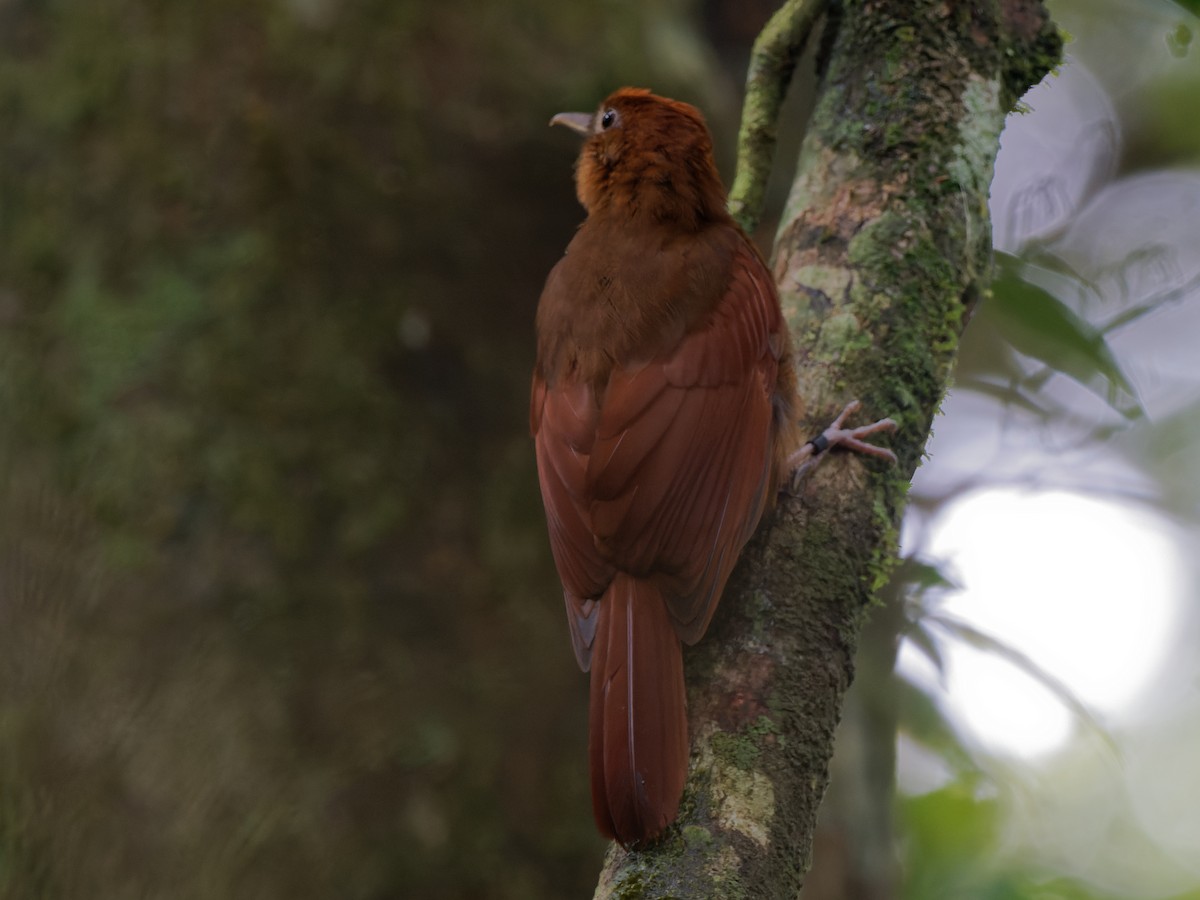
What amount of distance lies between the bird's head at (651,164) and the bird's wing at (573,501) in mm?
481

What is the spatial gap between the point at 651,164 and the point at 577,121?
1.09ft

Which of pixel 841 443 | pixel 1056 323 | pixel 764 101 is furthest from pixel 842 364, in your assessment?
pixel 1056 323

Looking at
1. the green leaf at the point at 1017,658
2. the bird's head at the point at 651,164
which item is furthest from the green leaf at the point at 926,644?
the bird's head at the point at 651,164

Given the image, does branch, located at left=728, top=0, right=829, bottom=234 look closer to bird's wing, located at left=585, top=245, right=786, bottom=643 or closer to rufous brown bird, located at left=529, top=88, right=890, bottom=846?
rufous brown bird, located at left=529, top=88, right=890, bottom=846

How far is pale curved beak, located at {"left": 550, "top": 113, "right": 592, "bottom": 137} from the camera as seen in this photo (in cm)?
246

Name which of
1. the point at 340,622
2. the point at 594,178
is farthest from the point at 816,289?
the point at 340,622

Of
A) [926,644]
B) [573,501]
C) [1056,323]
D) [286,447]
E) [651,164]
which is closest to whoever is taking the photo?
[573,501]

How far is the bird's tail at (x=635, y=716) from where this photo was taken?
4.53 feet

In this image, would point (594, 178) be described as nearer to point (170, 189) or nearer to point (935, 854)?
point (170, 189)

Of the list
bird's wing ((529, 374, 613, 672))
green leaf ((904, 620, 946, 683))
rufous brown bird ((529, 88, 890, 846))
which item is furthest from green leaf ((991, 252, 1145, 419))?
bird's wing ((529, 374, 613, 672))

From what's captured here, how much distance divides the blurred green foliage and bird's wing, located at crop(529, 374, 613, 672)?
1.93 feet

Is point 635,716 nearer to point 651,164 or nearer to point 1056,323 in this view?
point 651,164

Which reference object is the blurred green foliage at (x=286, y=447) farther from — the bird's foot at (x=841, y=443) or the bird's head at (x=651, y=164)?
the bird's foot at (x=841, y=443)

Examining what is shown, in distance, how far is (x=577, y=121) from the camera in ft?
8.16
